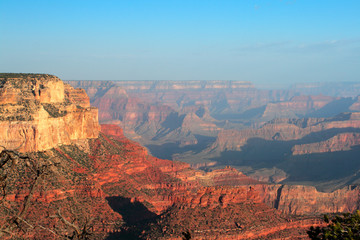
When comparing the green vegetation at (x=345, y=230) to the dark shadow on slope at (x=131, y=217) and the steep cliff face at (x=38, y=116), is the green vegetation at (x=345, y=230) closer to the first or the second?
the dark shadow on slope at (x=131, y=217)

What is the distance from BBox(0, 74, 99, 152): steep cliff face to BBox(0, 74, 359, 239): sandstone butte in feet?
0.44

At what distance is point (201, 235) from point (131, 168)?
3179 cm

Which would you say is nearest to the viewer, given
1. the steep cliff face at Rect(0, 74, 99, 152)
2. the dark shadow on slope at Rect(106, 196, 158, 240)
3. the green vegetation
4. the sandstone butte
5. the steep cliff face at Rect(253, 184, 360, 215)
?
the green vegetation

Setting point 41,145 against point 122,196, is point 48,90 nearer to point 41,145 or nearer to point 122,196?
point 41,145

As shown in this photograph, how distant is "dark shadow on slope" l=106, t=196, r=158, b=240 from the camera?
61.2 m

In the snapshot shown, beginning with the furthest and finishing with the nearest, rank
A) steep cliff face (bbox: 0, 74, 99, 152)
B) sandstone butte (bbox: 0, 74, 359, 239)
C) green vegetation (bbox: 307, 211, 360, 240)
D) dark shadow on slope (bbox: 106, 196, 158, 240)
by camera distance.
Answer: steep cliff face (bbox: 0, 74, 99, 152)
dark shadow on slope (bbox: 106, 196, 158, 240)
sandstone butte (bbox: 0, 74, 359, 239)
green vegetation (bbox: 307, 211, 360, 240)

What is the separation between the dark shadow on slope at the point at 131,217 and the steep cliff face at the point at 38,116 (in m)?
14.3

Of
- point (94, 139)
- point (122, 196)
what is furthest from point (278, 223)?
point (94, 139)

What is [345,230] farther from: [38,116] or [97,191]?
[38,116]

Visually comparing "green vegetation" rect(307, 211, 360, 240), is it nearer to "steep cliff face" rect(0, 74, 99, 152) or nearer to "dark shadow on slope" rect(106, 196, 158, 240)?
"dark shadow on slope" rect(106, 196, 158, 240)

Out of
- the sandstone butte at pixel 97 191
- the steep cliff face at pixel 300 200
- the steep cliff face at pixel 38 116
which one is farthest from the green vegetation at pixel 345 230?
the steep cliff face at pixel 300 200

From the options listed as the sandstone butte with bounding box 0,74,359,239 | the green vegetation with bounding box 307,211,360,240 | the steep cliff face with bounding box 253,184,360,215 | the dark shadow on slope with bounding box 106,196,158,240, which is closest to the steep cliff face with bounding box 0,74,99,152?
the sandstone butte with bounding box 0,74,359,239

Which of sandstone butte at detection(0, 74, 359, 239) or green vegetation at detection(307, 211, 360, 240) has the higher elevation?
green vegetation at detection(307, 211, 360, 240)

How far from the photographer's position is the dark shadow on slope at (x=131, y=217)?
201 ft
